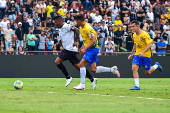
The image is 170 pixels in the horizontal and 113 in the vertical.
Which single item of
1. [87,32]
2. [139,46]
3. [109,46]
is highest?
[87,32]

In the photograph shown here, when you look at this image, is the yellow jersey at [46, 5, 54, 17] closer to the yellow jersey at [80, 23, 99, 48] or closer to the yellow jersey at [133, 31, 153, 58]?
the yellow jersey at [133, 31, 153, 58]

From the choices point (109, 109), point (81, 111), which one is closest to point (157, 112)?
point (109, 109)

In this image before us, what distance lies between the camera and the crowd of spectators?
23.7 m

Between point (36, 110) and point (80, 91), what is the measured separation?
4.42 m

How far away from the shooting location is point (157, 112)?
23.6ft

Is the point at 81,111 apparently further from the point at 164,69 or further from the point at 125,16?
the point at 125,16

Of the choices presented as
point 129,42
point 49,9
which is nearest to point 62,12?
point 49,9

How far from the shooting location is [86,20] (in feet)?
80.1

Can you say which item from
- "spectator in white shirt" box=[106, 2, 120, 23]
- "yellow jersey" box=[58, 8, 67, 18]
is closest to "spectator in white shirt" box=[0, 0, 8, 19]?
"yellow jersey" box=[58, 8, 67, 18]

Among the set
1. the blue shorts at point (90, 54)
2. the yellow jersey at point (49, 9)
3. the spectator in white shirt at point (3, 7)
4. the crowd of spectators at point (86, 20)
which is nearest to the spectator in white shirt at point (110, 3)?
the crowd of spectators at point (86, 20)

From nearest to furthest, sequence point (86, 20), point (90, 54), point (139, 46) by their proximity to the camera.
A: point (90, 54), point (139, 46), point (86, 20)

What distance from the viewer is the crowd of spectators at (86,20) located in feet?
77.6

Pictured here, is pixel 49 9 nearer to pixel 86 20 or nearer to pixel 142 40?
pixel 86 20

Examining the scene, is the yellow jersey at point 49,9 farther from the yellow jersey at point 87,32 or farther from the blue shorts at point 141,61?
the yellow jersey at point 87,32
